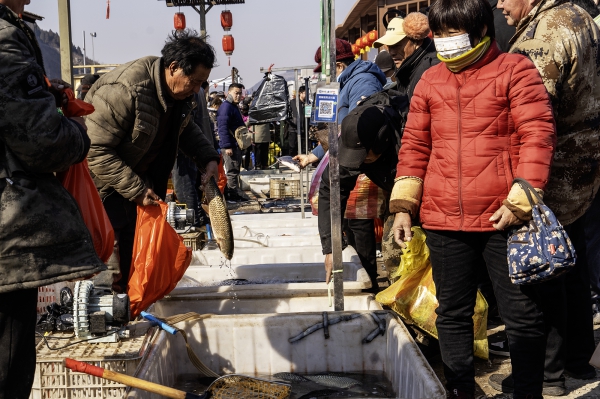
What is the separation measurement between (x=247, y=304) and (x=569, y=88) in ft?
7.22

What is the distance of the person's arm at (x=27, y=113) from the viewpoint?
6.94ft

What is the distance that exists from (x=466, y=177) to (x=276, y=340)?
1406mm

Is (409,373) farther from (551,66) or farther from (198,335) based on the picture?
(551,66)

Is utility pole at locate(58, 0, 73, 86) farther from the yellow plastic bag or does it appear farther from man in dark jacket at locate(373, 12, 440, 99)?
the yellow plastic bag

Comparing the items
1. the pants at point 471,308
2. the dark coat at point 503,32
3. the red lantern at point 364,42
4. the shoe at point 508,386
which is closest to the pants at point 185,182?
the dark coat at point 503,32

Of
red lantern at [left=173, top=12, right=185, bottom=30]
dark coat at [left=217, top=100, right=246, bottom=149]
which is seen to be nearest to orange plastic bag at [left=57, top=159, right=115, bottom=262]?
dark coat at [left=217, top=100, right=246, bottom=149]

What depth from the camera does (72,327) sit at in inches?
133

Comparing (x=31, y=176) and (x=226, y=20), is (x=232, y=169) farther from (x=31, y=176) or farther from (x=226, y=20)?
(x=226, y=20)

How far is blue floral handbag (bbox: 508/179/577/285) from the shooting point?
8.49 feet

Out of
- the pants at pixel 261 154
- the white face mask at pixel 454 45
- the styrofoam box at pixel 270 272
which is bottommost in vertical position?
the pants at pixel 261 154

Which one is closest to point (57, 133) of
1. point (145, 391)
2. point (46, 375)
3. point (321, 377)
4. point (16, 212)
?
point (16, 212)

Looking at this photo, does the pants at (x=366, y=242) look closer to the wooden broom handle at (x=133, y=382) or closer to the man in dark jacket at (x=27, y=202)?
the wooden broom handle at (x=133, y=382)

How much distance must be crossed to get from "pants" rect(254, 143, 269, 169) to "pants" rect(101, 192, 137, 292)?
1260 centimetres

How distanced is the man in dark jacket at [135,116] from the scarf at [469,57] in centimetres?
147
